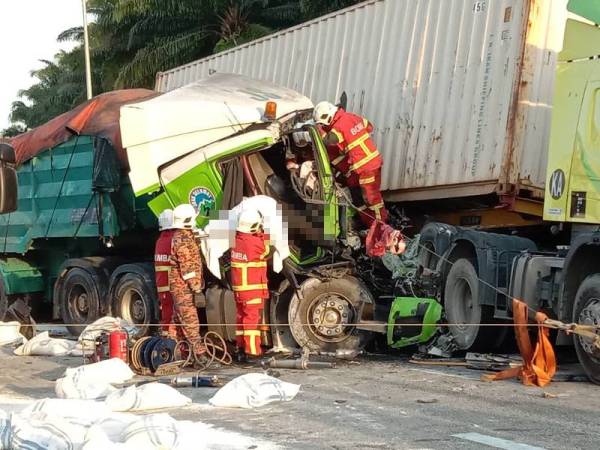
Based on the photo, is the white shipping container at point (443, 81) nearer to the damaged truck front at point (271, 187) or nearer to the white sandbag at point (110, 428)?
the damaged truck front at point (271, 187)

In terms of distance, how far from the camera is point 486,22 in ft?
31.0

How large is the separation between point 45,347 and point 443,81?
5.47 metres

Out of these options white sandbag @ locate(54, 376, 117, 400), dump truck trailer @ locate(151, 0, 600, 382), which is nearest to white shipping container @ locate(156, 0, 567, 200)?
dump truck trailer @ locate(151, 0, 600, 382)

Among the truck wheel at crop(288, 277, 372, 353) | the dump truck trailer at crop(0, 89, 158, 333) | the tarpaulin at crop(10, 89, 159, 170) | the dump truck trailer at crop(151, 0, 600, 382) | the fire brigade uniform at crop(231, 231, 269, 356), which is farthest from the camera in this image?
the tarpaulin at crop(10, 89, 159, 170)

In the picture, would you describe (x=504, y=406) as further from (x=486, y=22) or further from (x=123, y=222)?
(x=123, y=222)

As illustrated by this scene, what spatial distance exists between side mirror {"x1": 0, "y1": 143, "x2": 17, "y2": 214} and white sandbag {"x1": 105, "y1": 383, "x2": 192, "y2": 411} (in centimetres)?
150

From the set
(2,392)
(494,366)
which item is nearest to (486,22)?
(494,366)

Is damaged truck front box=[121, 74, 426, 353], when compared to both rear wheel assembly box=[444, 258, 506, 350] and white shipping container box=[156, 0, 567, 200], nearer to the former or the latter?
rear wheel assembly box=[444, 258, 506, 350]

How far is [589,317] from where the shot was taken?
23.3ft

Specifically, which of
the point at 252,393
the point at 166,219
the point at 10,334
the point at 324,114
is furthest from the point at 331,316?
the point at 10,334

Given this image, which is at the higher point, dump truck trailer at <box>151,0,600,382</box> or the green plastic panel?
dump truck trailer at <box>151,0,600,382</box>

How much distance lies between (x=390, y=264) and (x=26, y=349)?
442 cm

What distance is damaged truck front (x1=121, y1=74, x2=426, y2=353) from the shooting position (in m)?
9.07

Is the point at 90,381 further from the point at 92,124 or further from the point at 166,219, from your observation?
the point at 92,124
